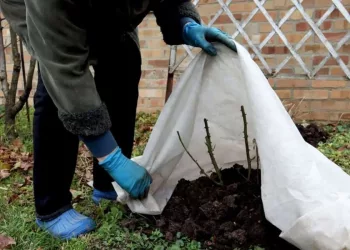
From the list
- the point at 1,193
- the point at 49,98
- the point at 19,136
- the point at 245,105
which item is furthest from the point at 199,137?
the point at 19,136

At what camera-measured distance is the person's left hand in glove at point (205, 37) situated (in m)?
1.44

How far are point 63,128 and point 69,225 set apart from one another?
304 millimetres

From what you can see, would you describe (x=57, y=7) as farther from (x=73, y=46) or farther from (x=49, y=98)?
(x=49, y=98)

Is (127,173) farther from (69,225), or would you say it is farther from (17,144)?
(17,144)

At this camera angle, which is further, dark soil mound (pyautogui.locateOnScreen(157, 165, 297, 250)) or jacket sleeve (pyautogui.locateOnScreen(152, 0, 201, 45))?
jacket sleeve (pyautogui.locateOnScreen(152, 0, 201, 45))

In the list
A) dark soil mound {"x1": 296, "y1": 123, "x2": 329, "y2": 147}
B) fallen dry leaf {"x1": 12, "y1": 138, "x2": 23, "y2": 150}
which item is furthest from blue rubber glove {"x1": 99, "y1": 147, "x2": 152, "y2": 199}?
fallen dry leaf {"x1": 12, "y1": 138, "x2": 23, "y2": 150}

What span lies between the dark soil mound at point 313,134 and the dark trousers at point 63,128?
1091 mm

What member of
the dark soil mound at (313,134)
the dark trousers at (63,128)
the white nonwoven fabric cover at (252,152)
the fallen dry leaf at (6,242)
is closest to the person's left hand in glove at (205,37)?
the white nonwoven fabric cover at (252,152)

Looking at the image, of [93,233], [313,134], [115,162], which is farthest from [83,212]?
[313,134]

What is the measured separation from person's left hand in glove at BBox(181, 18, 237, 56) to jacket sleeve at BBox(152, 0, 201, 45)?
0.04 metres

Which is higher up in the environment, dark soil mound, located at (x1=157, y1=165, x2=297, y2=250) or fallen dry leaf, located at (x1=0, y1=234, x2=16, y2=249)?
dark soil mound, located at (x1=157, y1=165, x2=297, y2=250)

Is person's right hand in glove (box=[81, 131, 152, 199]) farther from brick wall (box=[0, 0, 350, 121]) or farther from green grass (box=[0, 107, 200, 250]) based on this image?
brick wall (box=[0, 0, 350, 121])

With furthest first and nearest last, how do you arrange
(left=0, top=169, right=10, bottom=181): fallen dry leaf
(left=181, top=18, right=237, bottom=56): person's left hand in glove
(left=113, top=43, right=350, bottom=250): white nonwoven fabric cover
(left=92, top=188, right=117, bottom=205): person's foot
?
(left=0, top=169, right=10, bottom=181): fallen dry leaf → (left=92, top=188, right=117, bottom=205): person's foot → (left=181, top=18, right=237, bottom=56): person's left hand in glove → (left=113, top=43, right=350, bottom=250): white nonwoven fabric cover

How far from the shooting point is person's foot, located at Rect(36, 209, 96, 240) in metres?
1.51
